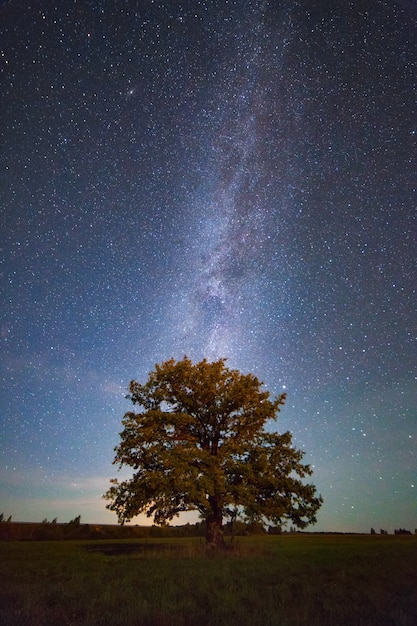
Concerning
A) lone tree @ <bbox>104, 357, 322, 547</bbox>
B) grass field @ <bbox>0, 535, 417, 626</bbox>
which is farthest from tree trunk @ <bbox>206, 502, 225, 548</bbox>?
grass field @ <bbox>0, 535, 417, 626</bbox>

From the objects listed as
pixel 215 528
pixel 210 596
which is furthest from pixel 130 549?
pixel 210 596

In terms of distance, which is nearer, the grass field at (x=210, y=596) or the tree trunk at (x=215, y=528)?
the grass field at (x=210, y=596)

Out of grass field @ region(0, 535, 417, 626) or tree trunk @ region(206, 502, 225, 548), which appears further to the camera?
tree trunk @ region(206, 502, 225, 548)

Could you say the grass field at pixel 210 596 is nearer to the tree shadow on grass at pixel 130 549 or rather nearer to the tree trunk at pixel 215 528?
the tree trunk at pixel 215 528

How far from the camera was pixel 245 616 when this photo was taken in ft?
25.1

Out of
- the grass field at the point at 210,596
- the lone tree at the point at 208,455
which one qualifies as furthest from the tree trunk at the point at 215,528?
the grass field at the point at 210,596

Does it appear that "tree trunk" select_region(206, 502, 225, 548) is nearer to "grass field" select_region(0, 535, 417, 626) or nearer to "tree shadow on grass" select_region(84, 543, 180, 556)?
"tree shadow on grass" select_region(84, 543, 180, 556)

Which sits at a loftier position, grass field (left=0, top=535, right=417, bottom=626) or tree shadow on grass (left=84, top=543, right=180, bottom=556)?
tree shadow on grass (left=84, top=543, right=180, bottom=556)

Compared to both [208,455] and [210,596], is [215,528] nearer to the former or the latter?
[208,455]

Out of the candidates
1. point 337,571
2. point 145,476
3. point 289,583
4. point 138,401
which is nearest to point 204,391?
point 138,401

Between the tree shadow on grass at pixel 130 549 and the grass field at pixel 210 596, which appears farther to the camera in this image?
the tree shadow on grass at pixel 130 549

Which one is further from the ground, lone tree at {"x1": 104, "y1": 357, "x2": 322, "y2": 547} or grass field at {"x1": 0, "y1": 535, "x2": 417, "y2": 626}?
lone tree at {"x1": 104, "y1": 357, "x2": 322, "y2": 547}

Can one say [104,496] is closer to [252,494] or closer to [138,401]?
[138,401]

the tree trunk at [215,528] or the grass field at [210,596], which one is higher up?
the tree trunk at [215,528]
